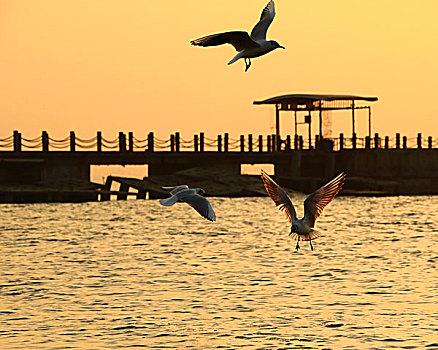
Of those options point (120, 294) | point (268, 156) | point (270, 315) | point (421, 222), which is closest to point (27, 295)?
point (120, 294)

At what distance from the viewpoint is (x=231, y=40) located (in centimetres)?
1238

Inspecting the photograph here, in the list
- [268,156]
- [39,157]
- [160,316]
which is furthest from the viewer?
[268,156]

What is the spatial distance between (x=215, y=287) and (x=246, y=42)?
12281mm

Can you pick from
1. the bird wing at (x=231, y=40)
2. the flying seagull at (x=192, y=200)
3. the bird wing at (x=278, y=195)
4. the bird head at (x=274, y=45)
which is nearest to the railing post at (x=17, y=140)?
the flying seagull at (x=192, y=200)

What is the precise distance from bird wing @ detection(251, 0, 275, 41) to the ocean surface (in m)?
5.90

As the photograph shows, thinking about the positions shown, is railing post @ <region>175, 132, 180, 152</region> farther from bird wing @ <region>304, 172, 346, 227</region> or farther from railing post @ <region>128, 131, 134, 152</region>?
bird wing @ <region>304, 172, 346, 227</region>

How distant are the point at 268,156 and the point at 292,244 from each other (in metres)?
24.4

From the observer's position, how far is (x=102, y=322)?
19.3 m

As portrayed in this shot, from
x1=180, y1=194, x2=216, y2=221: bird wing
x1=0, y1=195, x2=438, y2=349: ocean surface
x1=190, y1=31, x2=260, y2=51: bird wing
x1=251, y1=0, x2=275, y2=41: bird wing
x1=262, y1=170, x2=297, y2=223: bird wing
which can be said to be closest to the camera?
x1=190, y1=31, x2=260, y2=51: bird wing

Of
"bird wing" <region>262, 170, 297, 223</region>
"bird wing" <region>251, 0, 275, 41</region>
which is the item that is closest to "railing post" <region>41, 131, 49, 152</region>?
"bird wing" <region>251, 0, 275, 41</region>

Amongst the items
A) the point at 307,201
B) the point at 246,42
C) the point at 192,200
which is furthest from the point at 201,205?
the point at 246,42

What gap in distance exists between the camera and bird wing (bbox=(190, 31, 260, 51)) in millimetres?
11789

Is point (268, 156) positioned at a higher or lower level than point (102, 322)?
higher

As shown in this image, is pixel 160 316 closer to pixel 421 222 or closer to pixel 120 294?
pixel 120 294
